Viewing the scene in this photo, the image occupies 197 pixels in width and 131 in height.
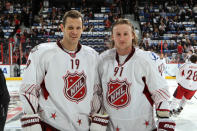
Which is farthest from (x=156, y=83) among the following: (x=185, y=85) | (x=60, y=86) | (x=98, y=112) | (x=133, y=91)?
(x=185, y=85)

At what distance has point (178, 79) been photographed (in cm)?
498

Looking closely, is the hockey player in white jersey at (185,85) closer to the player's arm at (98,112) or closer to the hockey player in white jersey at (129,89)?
the hockey player in white jersey at (129,89)

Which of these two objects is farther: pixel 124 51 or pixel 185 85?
pixel 185 85

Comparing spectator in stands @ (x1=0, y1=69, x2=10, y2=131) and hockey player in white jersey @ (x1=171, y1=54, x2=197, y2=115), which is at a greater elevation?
spectator in stands @ (x1=0, y1=69, x2=10, y2=131)

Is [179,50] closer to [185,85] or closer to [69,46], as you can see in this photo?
[185,85]

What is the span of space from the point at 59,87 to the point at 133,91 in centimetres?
56

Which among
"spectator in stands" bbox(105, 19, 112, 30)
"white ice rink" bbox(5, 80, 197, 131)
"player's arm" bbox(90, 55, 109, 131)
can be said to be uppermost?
"spectator in stands" bbox(105, 19, 112, 30)

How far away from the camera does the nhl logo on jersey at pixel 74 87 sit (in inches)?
74.7

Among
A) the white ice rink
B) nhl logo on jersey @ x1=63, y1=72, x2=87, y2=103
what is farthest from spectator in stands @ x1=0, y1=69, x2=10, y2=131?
the white ice rink

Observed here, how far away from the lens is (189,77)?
485 cm

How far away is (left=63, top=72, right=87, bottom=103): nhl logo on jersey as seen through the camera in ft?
6.22

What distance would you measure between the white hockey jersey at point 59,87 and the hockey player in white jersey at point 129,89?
0.14 meters

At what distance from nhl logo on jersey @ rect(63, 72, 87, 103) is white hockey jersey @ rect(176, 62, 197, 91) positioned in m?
3.41

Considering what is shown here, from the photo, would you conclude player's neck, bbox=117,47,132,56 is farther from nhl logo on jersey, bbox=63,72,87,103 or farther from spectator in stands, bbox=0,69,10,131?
spectator in stands, bbox=0,69,10,131
